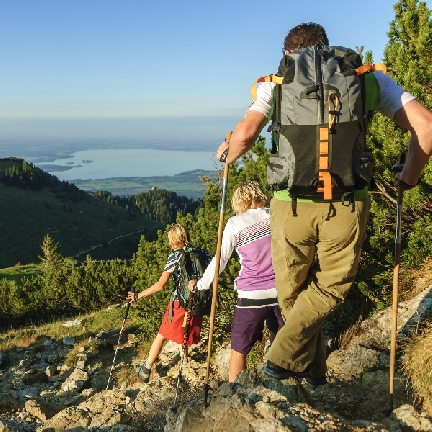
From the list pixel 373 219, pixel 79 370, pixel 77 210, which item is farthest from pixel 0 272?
pixel 373 219

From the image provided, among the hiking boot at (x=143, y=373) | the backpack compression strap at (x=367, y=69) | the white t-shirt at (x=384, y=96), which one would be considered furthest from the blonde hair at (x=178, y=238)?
the backpack compression strap at (x=367, y=69)

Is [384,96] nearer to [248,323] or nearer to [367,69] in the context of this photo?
[367,69]

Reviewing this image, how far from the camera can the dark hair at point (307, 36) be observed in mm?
3025

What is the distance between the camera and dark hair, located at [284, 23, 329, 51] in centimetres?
303

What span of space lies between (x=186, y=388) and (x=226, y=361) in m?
0.83

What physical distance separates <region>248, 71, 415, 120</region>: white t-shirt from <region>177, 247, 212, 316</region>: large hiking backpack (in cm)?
316

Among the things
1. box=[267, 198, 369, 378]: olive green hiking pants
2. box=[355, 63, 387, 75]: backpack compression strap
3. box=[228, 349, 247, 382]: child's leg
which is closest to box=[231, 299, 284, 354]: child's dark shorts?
box=[228, 349, 247, 382]: child's leg

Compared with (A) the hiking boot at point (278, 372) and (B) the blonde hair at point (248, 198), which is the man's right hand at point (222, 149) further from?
(A) the hiking boot at point (278, 372)

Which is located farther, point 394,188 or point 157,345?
point 157,345

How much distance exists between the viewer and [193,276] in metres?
5.87

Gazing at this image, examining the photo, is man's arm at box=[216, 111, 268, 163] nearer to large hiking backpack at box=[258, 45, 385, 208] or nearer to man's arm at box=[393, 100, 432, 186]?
large hiking backpack at box=[258, 45, 385, 208]

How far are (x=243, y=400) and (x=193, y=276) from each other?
9.56 ft

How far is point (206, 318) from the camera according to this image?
325 inches

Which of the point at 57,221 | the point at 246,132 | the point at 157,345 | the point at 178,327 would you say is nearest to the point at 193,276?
the point at 178,327
